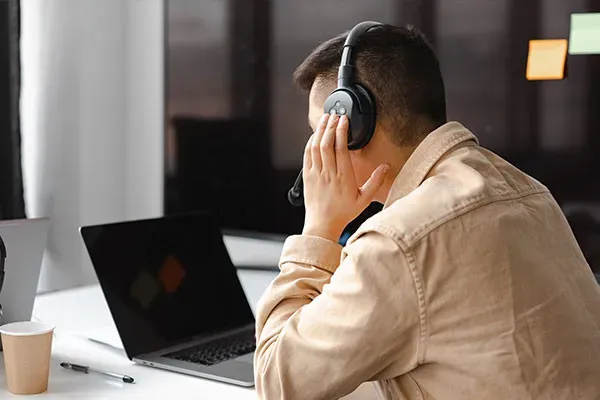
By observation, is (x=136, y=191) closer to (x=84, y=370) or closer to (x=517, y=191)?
(x=84, y=370)

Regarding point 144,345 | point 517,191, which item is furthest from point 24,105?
point 517,191

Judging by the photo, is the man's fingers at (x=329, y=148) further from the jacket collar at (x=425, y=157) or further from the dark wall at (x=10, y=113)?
the dark wall at (x=10, y=113)

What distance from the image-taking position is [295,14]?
204cm

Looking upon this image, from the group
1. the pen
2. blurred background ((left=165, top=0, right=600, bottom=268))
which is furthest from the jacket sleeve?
blurred background ((left=165, top=0, right=600, bottom=268))

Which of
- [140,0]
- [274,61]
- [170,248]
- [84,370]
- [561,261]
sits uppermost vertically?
[140,0]

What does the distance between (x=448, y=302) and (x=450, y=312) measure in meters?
0.01

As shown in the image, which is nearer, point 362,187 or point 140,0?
point 362,187

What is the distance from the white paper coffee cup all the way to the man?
38 cm

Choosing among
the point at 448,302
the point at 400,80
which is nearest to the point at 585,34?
the point at 400,80

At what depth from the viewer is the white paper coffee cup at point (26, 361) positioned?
1.28 meters

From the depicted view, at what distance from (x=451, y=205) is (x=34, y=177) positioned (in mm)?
1727

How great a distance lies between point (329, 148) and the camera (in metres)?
1.19

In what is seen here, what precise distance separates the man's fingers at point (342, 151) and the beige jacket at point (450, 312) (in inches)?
6.7

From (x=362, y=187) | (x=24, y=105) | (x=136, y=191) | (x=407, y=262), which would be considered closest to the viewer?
(x=407, y=262)
